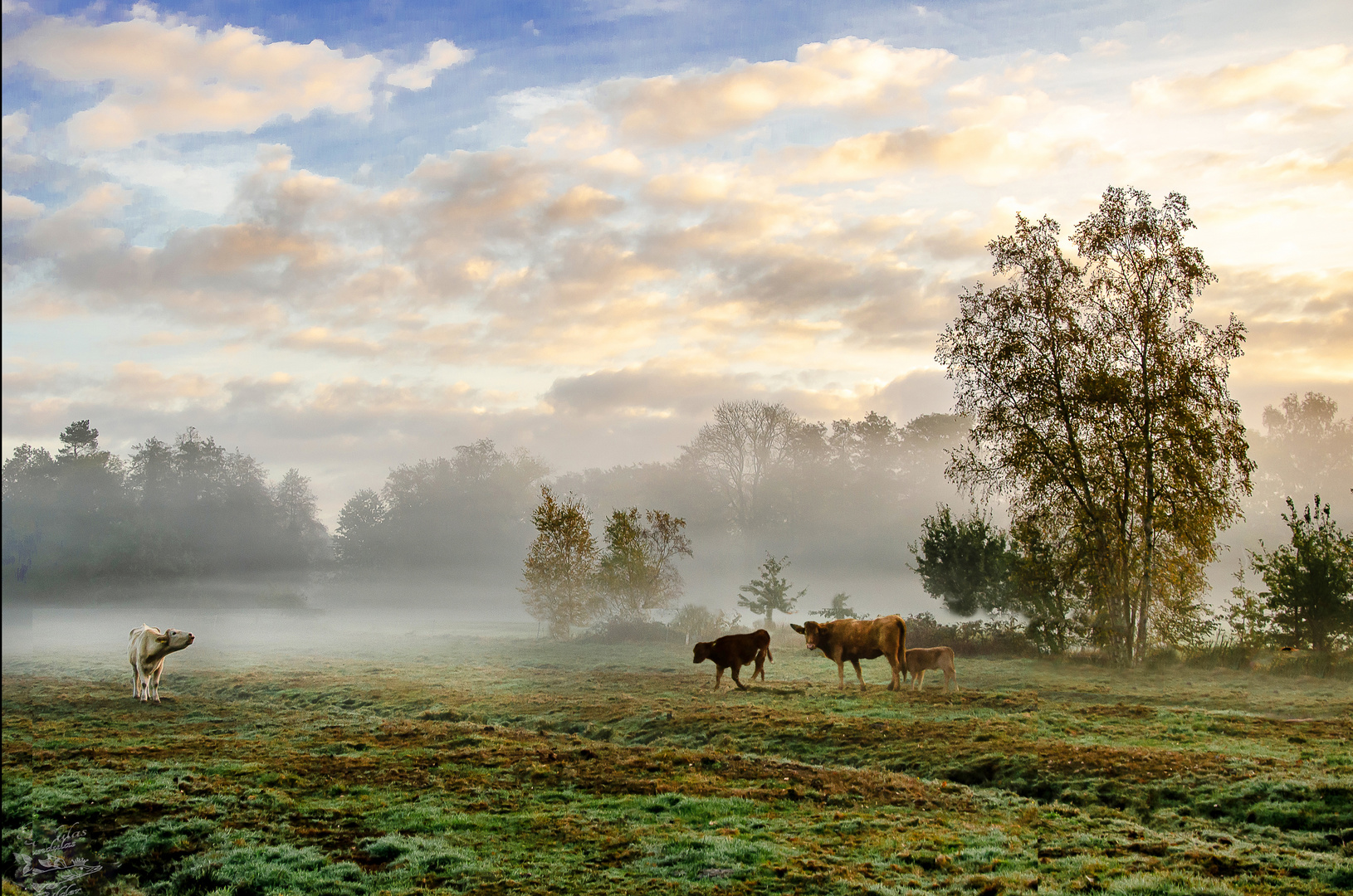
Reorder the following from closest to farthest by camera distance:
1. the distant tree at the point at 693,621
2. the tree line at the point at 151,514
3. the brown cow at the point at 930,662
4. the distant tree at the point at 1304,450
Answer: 1. the tree line at the point at 151,514
2. the brown cow at the point at 930,662
3. the distant tree at the point at 693,621
4. the distant tree at the point at 1304,450

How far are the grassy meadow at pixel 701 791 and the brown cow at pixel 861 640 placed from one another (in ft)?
5.50

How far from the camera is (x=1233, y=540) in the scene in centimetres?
9175

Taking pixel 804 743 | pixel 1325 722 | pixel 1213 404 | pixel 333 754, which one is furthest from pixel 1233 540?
→ pixel 333 754

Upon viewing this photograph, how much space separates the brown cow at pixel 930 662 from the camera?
79.4ft

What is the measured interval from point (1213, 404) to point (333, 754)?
33162 mm

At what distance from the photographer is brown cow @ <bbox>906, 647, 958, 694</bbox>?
24.2m

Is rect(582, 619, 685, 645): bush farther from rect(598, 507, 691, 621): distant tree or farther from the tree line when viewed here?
the tree line

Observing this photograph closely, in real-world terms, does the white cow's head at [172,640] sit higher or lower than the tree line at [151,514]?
lower

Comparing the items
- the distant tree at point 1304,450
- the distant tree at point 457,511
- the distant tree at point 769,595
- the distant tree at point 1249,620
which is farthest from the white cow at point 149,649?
the distant tree at point 1304,450

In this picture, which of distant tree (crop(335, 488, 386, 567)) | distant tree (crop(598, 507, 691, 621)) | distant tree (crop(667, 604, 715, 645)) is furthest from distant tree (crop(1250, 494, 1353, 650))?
distant tree (crop(335, 488, 386, 567))

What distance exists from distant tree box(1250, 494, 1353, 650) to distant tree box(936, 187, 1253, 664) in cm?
349

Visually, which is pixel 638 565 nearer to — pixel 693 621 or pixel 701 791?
pixel 693 621

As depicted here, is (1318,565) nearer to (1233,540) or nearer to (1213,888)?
(1213,888)

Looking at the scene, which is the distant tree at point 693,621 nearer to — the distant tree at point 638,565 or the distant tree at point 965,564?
the distant tree at point 638,565
